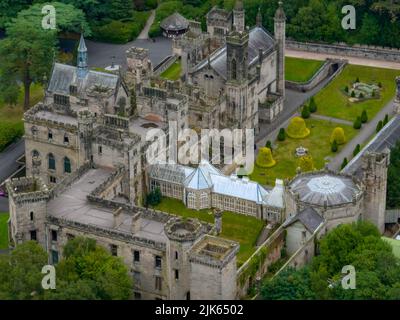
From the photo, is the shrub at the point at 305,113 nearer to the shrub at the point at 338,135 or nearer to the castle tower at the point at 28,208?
the shrub at the point at 338,135

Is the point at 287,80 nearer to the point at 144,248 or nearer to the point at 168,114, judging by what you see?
the point at 168,114

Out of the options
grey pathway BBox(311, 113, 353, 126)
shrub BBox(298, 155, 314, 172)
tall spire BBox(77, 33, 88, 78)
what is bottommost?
grey pathway BBox(311, 113, 353, 126)

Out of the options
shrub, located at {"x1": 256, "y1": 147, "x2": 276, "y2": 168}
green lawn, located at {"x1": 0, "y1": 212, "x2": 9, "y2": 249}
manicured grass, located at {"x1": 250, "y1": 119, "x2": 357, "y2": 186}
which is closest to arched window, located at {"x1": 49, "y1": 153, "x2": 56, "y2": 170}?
green lawn, located at {"x1": 0, "y1": 212, "x2": 9, "y2": 249}

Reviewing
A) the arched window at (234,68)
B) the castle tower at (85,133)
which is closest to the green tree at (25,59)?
the arched window at (234,68)

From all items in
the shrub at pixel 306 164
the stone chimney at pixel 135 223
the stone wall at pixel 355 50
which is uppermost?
the stone chimney at pixel 135 223

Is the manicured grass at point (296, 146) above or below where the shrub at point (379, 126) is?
below

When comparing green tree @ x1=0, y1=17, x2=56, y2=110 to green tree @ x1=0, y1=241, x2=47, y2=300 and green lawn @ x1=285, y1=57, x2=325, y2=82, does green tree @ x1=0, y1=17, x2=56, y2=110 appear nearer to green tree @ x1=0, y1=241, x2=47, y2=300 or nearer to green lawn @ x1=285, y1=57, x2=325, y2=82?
green lawn @ x1=285, y1=57, x2=325, y2=82

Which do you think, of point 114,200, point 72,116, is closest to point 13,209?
point 114,200
